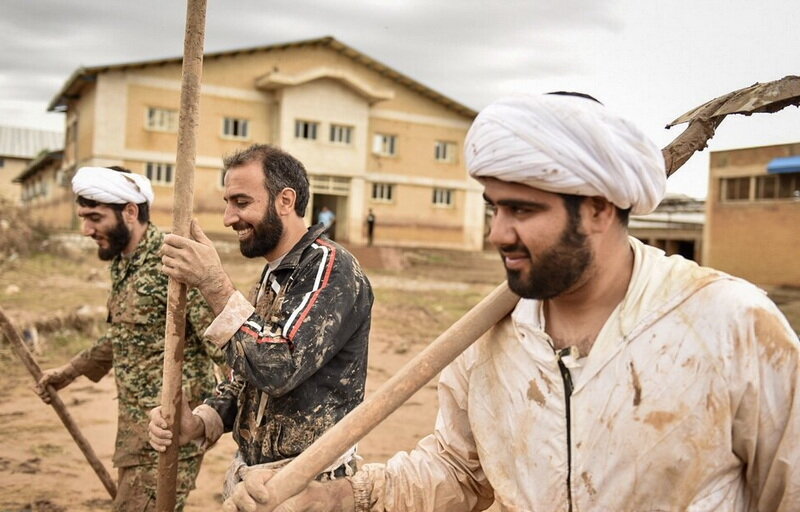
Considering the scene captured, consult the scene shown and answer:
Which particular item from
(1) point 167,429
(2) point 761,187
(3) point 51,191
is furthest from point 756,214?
(3) point 51,191

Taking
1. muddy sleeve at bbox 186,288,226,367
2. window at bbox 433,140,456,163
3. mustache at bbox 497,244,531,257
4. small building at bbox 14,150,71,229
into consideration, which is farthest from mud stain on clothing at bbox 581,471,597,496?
window at bbox 433,140,456,163

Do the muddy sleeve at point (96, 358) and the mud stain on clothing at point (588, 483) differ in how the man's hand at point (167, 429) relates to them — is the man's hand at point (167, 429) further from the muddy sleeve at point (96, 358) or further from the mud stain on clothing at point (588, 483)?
the mud stain on clothing at point (588, 483)

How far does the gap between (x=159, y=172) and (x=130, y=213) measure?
22.0m

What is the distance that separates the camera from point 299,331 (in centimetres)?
256

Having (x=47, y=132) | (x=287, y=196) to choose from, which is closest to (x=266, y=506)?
(x=287, y=196)

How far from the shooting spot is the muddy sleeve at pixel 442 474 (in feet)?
6.64

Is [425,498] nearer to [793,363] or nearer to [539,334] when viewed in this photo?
[539,334]

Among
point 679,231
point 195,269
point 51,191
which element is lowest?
point 195,269

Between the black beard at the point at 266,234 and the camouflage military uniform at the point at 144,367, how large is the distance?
2.79ft

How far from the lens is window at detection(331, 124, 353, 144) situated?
27953mm

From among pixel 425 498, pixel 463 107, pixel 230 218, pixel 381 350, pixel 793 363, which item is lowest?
pixel 381 350

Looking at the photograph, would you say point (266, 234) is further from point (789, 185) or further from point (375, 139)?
point (375, 139)

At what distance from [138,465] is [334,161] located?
2455 cm

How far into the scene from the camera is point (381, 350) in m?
12.1
